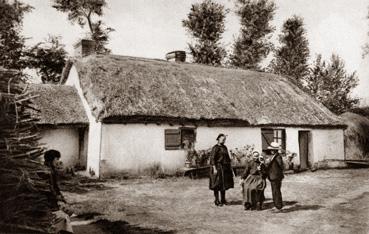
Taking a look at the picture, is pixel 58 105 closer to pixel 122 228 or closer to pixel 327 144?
pixel 122 228

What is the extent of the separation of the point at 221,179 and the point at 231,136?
9.09 m

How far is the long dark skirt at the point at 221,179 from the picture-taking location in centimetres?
1019

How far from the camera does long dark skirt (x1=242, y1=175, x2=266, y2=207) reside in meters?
9.80

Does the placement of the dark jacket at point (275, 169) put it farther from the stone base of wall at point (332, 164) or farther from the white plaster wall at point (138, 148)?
the stone base of wall at point (332, 164)

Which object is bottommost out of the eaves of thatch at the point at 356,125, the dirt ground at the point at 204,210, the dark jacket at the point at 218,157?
the dirt ground at the point at 204,210

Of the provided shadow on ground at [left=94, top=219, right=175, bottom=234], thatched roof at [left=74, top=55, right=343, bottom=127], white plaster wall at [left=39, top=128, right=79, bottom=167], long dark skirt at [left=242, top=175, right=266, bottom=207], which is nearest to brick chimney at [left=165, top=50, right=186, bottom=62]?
thatched roof at [left=74, top=55, right=343, bottom=127]

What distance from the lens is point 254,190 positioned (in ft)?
32.3

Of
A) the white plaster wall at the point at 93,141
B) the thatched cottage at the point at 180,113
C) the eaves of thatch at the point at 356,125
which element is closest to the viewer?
the white plaster wall at the point at 93,141

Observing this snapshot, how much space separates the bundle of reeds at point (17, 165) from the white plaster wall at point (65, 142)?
1328cm

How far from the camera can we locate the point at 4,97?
4691mm

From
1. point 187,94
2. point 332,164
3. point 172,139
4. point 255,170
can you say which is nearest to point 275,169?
point 255,170

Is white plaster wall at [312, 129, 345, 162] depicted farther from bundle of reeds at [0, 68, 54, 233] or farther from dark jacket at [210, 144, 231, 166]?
bundle of reeds at [0, 68, 54, 233]

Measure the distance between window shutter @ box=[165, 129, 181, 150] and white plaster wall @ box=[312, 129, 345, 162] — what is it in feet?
25.9

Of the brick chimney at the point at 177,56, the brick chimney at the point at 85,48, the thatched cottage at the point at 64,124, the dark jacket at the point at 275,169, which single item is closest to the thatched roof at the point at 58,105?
the thatched cottage at the point at 64,124
